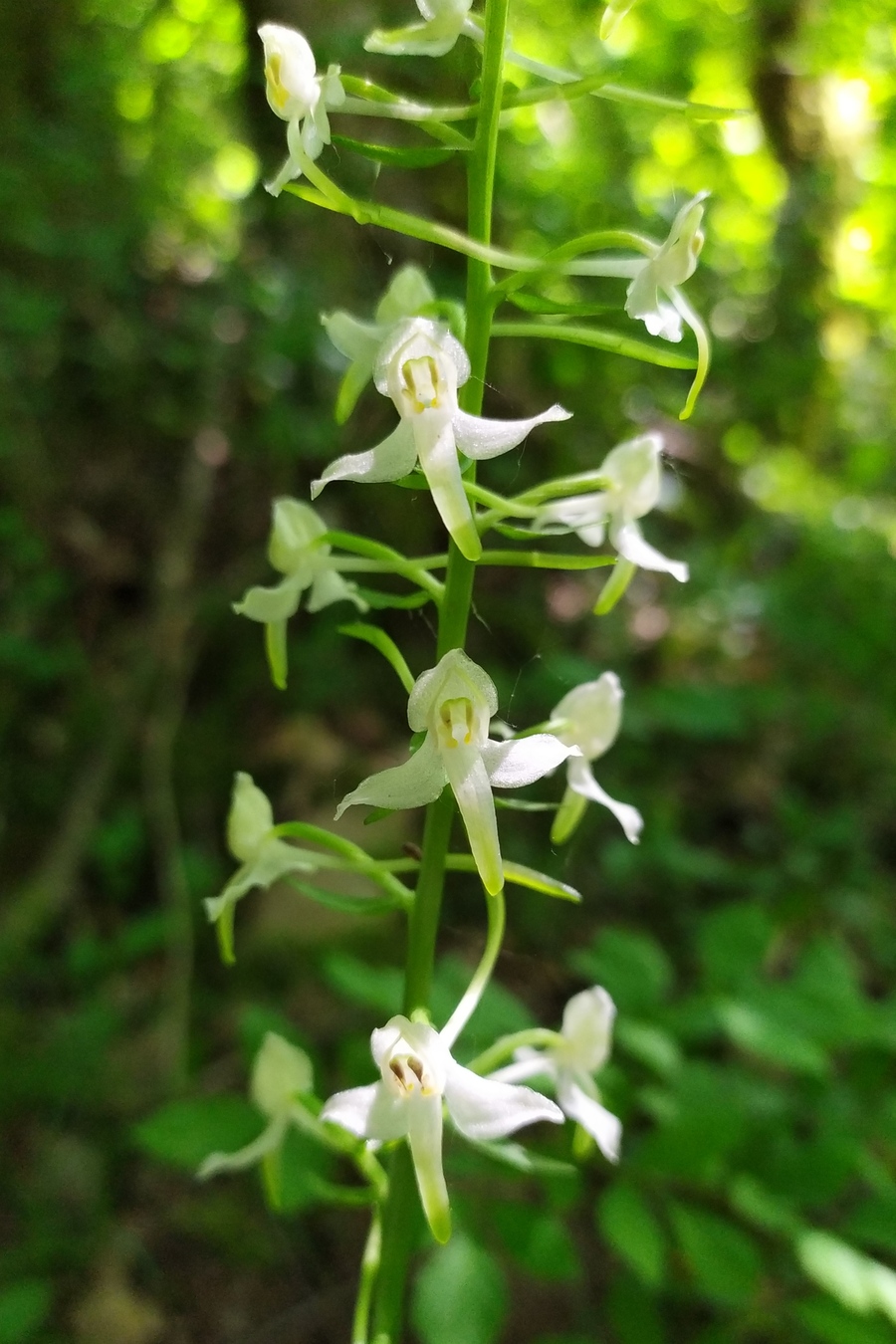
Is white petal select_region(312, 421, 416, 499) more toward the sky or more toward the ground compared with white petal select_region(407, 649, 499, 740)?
more toward the sky

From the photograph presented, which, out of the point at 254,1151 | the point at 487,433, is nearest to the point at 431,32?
the point at 487,433

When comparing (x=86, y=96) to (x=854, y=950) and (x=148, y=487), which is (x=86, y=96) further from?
(x=854, y=950)

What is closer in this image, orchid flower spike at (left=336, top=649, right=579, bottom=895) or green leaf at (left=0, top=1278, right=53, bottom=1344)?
orchid flower spike at (left=336, top=649, right=579, bottom=895)

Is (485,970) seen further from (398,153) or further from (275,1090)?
(398,153)

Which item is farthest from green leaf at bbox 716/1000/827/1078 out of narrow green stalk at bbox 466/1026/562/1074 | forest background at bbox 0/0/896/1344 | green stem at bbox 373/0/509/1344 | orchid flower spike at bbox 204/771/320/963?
orchid flower spike at bbox 204/771/320/963

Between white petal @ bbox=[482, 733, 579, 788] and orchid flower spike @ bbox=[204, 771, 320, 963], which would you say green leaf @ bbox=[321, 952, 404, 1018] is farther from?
white petal @ bbox=[482, 733, 579, 788]

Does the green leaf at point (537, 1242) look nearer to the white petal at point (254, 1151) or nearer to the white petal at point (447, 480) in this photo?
the white petal at point (254, 1151)

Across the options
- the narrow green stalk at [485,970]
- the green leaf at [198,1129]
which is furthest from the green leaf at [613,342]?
the green leaf at [198,1129]
